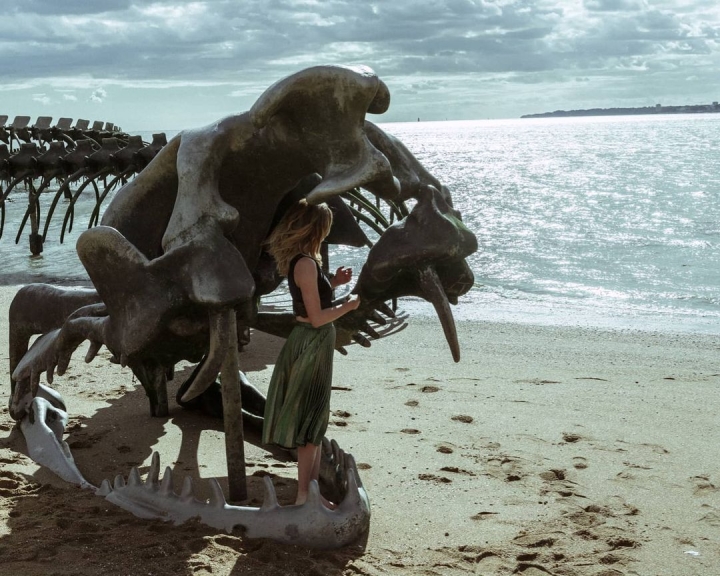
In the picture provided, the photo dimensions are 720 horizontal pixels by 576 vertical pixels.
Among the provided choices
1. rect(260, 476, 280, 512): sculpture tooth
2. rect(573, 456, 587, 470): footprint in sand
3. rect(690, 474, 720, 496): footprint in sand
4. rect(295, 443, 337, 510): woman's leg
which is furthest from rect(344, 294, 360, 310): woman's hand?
rect(690, 474, 720, 496): footprint in sand

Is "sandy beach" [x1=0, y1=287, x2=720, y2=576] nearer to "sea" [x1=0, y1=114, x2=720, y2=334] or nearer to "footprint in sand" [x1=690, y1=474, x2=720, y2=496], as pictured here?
"footprint in sand" [x1=690, y1=474, x2=720, y2=496]

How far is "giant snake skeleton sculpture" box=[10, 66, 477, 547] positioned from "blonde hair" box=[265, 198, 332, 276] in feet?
0.58

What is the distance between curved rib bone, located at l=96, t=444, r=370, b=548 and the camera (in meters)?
3.96

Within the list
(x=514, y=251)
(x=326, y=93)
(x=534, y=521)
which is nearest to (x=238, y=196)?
(x=326, y=93)

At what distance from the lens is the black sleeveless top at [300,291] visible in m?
4.13

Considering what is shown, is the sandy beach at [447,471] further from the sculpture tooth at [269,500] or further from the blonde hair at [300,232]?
the blonde hair at [300,232]

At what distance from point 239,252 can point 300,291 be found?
1.16 feet

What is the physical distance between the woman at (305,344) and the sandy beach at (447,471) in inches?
20.3

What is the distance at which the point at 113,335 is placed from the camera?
4.10 metres

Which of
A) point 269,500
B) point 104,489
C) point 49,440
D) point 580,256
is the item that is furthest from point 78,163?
point 580,256

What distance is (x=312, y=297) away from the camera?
4.10 metres

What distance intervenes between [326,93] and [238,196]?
84 centimetres

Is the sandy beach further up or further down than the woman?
further down

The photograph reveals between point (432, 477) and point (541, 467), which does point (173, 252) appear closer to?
point (432, 477)
